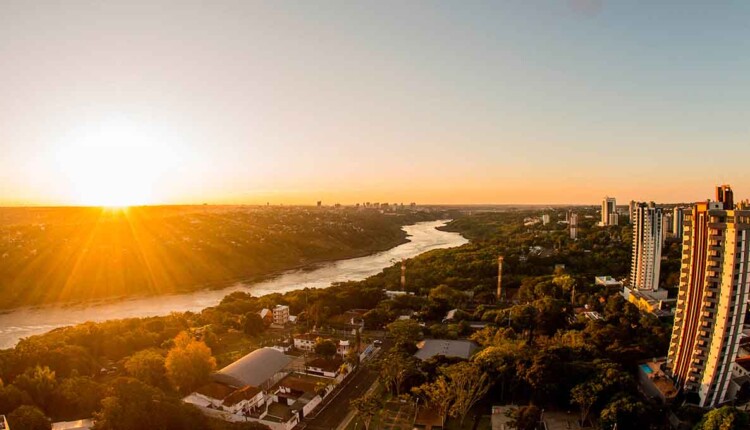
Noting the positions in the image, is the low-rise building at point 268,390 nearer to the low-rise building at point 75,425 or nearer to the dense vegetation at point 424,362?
the dense vegetation at point 424,362

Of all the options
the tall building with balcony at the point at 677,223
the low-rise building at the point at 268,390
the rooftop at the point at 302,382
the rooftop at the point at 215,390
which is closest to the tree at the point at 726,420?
the low-rise building at the point at 268,390

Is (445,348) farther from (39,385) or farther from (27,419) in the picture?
(39,385)

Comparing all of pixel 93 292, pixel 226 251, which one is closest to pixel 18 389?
pixel 93 292

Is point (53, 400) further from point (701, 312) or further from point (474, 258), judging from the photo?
point (474, 258)

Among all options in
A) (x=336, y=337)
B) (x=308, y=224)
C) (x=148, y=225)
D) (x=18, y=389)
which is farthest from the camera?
(x=308, y=224)

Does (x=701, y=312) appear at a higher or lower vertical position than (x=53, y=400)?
higher

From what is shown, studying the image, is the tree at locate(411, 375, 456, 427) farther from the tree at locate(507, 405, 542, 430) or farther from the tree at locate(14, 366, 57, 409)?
the tree at locate(14, 366, 57, 409)
